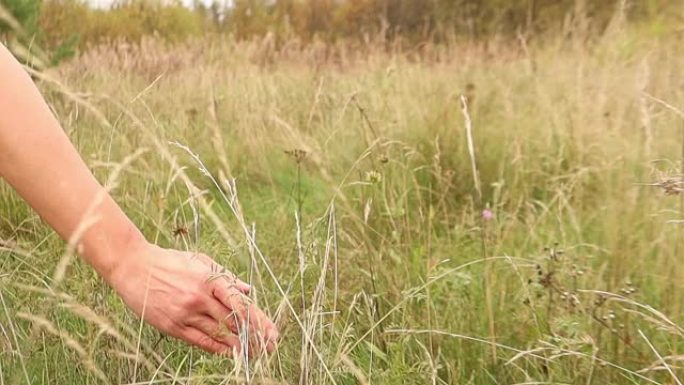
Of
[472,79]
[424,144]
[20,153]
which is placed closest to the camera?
[20,153]

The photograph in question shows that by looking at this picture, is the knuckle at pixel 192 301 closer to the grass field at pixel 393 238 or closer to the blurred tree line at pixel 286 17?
the grass field at pixel 393 238

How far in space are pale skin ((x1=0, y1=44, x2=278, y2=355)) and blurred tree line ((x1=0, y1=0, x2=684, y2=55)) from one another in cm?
34

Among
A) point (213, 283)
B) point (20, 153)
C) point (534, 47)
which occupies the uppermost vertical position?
point (20, 153)

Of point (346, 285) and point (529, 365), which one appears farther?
point (346, 285)

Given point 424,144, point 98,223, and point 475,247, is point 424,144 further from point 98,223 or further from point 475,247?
point 98,223

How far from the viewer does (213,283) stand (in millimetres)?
Answer: 840

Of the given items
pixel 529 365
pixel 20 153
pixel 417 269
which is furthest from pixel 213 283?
pixel 417 269

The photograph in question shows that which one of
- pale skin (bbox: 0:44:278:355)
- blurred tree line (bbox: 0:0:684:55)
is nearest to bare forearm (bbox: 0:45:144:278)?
pale skin (bbox: 0:44:278:355)

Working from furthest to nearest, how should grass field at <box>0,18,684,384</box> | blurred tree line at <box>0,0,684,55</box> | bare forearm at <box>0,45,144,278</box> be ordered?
1. blurred tree line at <box>0,0,684,55</box>
2. grass field at <box>0,18,684,384</box>
3. bare forearm at <box>0,45,144,278</box>

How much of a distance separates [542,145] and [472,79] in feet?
5.37

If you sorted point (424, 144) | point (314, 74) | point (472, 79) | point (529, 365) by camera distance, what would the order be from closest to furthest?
point (529, 365) → point (424, 144) → point (472, 79) → point (314, 74)

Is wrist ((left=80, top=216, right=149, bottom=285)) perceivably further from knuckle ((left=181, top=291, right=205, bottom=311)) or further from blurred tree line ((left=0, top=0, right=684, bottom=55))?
blurred tree line ((left=0, top=0, right=684, bottom=55))

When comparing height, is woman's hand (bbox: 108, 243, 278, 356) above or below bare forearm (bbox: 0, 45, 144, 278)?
below

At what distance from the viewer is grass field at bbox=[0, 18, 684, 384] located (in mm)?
1038
